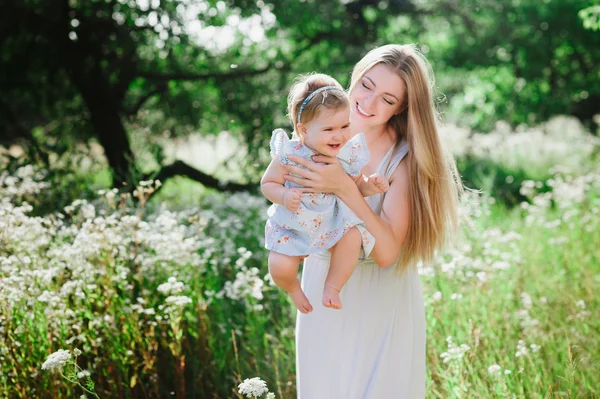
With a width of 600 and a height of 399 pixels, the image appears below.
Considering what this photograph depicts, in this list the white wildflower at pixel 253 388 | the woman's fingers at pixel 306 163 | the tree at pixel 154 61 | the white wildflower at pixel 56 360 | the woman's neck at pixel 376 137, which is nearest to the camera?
the white wildflower at pixel 253 388

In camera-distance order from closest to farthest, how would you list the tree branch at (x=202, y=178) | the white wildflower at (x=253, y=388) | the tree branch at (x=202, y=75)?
the white wildflower at (x=253, y=388)
the tree branch at (x=202, y=178)
the tree branch at (x=202, y=75)

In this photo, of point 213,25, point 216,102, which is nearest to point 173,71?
point 216,102

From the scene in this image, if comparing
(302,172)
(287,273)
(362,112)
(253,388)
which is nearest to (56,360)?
(253,388)

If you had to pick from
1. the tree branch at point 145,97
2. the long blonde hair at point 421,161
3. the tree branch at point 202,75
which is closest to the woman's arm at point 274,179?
the long blonde hair at point 421,161

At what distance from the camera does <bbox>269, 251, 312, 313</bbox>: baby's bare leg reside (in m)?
2.28

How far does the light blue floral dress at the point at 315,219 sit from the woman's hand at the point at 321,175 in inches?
1.3

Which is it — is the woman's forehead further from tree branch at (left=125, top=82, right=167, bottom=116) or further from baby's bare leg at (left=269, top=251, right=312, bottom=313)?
tree branch at (left=125, top=82, right=167, bottom=116)

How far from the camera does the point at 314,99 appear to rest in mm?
2209

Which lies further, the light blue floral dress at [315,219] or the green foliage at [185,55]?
the green foliage at [185,55]

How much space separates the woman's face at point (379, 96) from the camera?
247 centimetres

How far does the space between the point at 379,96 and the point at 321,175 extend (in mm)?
450

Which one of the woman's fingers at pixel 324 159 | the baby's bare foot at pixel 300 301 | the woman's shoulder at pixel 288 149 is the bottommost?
the baby's bare foot at pixel 300 301

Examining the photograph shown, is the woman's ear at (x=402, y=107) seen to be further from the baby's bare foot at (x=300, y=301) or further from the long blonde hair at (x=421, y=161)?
the baby's bare foot at (x=300, y=301)

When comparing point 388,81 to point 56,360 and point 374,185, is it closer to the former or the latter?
point 374,185
